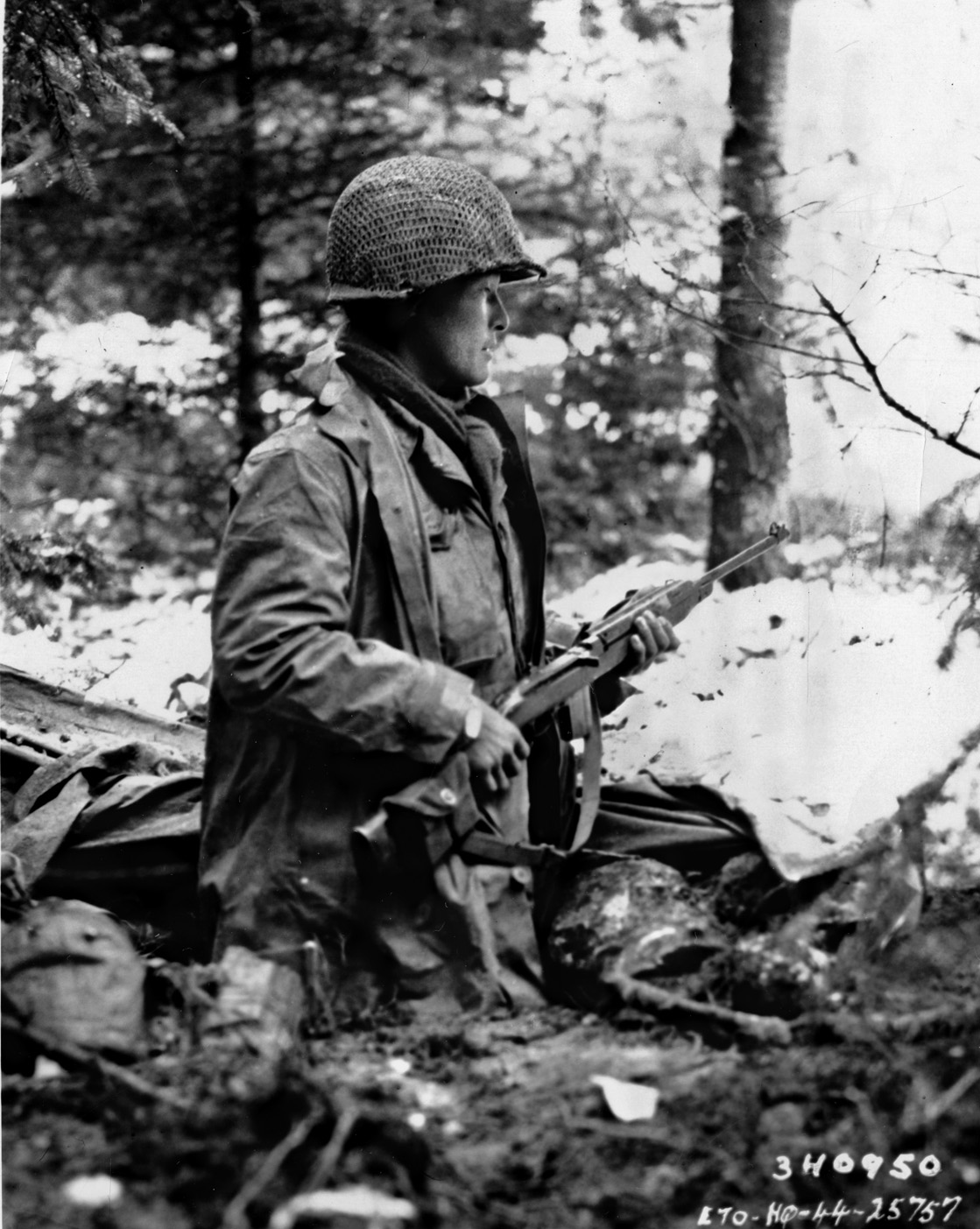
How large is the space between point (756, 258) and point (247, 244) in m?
1.55

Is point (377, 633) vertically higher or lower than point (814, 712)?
higher

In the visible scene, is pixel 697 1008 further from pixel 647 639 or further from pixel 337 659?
pixel 337 659

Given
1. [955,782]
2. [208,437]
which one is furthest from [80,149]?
[955,782]

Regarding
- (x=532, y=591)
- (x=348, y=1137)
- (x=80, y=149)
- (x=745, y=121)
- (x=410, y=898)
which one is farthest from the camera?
(x=745, y=121)

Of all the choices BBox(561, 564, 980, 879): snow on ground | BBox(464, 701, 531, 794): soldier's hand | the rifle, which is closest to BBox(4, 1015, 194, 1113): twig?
the rifle

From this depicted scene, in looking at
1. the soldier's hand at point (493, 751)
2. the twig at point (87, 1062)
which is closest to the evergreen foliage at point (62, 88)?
the soldier's hand at point (493, 751)

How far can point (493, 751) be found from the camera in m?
3.90

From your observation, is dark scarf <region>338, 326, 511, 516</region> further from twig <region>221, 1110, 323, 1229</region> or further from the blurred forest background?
twig <region>221, 1110, 323, 1229</region>

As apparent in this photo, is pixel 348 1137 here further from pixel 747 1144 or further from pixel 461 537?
pixel 461 537

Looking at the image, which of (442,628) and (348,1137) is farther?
(442,628)

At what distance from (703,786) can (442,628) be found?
0.87 m

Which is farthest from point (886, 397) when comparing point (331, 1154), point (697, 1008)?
point (331, 1154)

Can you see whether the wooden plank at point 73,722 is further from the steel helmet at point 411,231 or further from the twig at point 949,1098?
the twig at point 949,1098

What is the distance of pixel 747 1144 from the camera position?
3.34m
